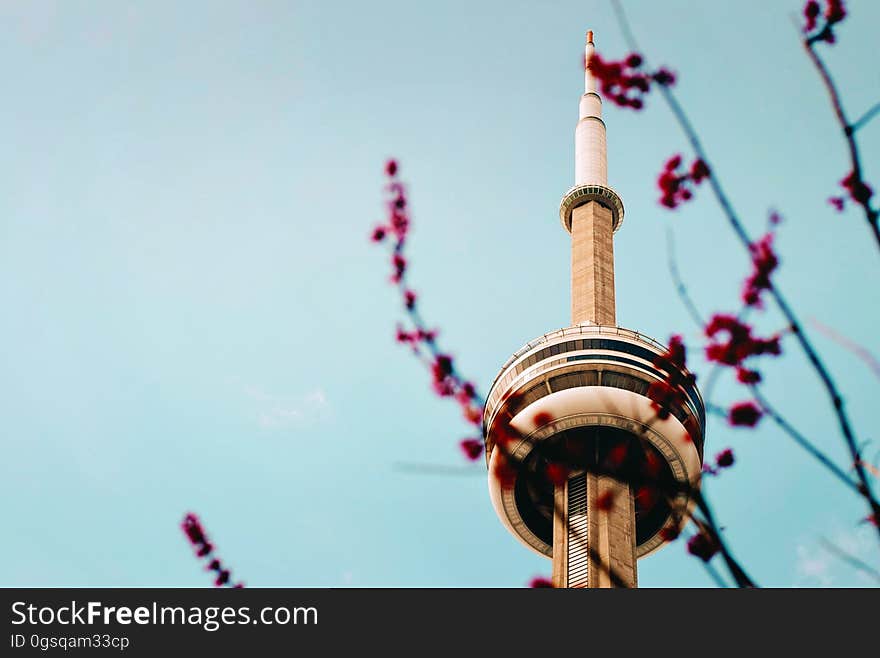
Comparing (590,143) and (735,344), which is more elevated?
(590,143)

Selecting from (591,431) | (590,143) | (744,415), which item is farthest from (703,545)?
(590,143)

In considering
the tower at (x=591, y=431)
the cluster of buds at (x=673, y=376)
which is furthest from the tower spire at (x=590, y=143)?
the cluster of buds at (x=673, y=376)

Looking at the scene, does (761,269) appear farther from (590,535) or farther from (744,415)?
(590,535)

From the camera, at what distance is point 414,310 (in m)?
10.4

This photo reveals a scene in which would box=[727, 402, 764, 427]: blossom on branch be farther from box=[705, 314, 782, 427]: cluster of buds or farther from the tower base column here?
the tower base column

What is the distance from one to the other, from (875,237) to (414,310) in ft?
14.5

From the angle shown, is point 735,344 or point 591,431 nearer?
point 735,344

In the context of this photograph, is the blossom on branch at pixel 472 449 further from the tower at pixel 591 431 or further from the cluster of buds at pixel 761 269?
the tower at pixel 591 431

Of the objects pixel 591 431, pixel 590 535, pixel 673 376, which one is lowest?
pixel 673 376

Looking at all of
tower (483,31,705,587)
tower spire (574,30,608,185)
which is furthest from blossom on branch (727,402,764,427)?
tower spire (574,30,608,185)

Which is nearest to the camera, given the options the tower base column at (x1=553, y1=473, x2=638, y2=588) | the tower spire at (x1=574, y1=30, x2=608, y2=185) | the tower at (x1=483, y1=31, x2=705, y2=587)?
the tower base column at (x1=553, y1=473, x2=638, y2=588)

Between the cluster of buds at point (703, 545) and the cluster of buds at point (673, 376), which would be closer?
the cluster of buds at point (703, 545)

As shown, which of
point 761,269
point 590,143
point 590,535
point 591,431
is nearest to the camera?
point 761,269
